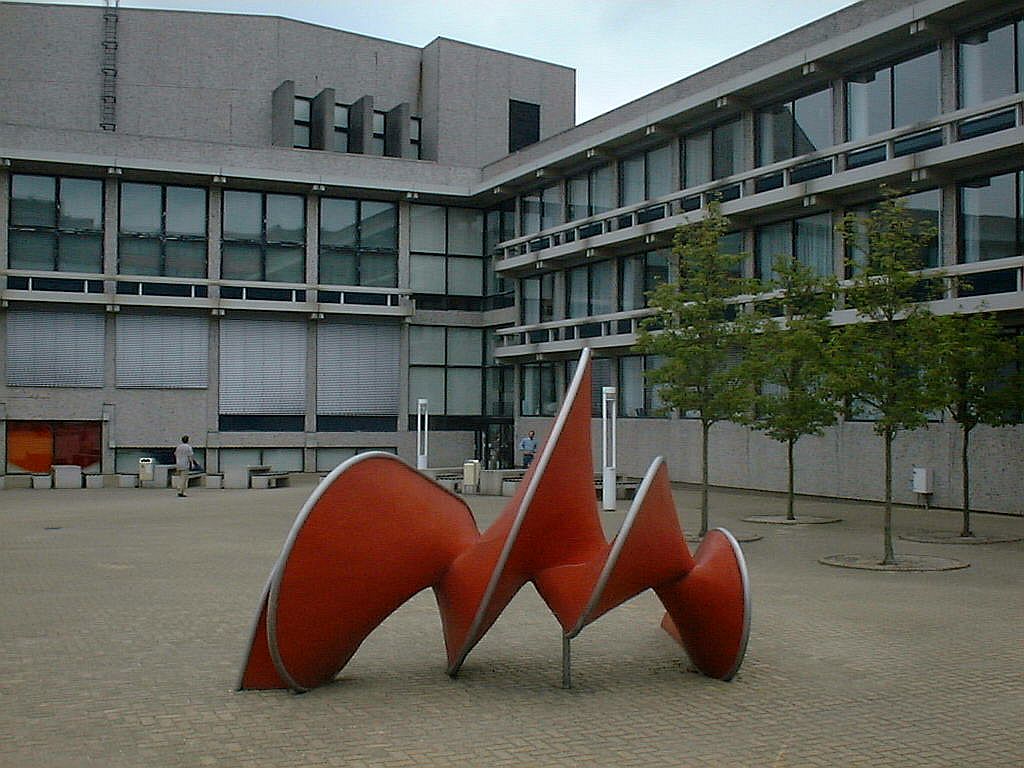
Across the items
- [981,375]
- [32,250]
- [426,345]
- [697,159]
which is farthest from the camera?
[426,345]

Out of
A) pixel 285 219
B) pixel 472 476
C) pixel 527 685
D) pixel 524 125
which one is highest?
pixel 524 125

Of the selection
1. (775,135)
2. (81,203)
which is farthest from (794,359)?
(81,203)

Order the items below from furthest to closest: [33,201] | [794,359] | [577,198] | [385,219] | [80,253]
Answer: [385,219] < [80,253] < [577,198] < [33,201] < [794,359]

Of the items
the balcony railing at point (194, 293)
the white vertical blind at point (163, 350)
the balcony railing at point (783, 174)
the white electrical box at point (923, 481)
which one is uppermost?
the balcony railing at point (783, 174)

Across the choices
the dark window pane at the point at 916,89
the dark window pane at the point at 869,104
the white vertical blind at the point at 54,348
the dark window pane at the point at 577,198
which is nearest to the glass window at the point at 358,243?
the dark window pane at the point at 577,198

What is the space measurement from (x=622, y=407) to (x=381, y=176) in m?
14.3

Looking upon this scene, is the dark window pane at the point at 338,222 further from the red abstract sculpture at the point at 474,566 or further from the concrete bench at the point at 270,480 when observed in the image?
the red abstract sculpture at the point at 474,566

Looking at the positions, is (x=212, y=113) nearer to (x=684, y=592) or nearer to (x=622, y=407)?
(x=622, y=407)

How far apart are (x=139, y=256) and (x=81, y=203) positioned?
279cm

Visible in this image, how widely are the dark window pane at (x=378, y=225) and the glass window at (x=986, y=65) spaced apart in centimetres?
2568

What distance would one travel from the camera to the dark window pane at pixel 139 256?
43469 millimetres

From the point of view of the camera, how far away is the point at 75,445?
43062 mm

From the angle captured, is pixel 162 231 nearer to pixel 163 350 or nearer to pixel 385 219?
pixel 163 350

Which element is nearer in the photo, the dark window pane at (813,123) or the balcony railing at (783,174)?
the balcony railing at (783,174)
